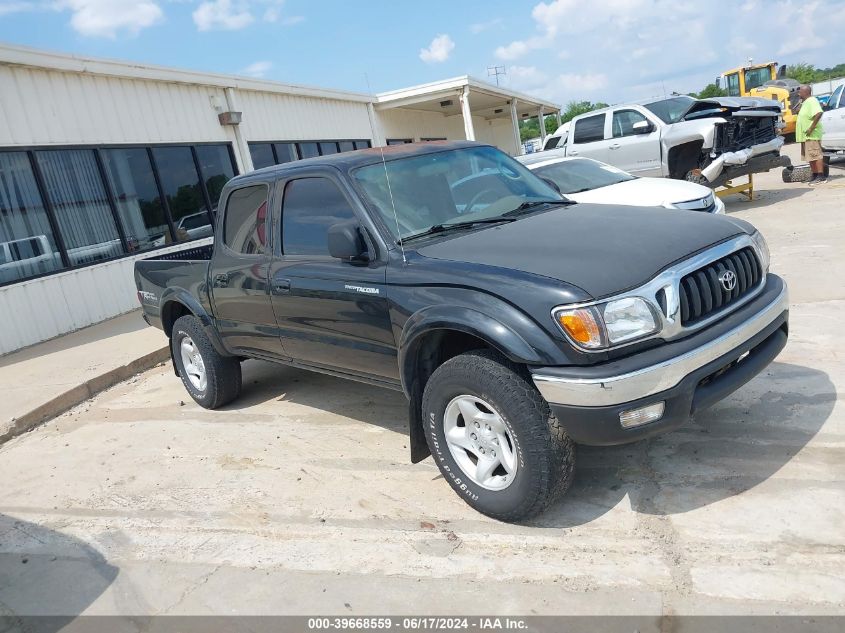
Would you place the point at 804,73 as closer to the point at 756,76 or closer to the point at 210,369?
A: the point at 756,76

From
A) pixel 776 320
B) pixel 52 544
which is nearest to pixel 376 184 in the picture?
pixel 776 320

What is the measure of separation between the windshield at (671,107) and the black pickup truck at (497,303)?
872 cm

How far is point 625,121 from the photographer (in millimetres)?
12727

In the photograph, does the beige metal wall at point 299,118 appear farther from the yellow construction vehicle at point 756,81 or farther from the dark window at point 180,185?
the yellow construction vehicle at point 756,81

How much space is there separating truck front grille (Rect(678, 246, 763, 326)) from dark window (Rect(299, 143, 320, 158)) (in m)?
13.2

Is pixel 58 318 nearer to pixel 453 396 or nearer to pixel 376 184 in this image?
pixel 376 184

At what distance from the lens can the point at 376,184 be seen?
402 centimetres

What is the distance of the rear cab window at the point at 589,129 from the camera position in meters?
13.1

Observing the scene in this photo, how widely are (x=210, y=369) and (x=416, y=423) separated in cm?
254

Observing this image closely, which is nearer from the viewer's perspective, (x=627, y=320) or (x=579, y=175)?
(x=627, y=320)

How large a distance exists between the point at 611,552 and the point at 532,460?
53 cm

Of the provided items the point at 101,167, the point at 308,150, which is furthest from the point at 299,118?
the point at 101,167

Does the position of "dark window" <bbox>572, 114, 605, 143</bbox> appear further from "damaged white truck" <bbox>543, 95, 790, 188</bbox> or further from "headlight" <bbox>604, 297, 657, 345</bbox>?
"headlight" <bbox>604, 297, 657, 345</bbox>

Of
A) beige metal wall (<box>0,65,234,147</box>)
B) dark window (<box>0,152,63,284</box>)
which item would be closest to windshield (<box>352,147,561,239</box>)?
dark window (<box>0,152,63,284</box>)
